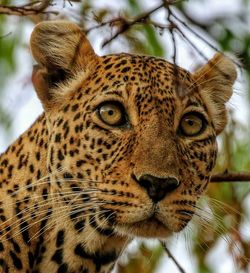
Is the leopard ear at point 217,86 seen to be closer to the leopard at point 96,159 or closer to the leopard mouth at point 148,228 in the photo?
the leopard at point 96,159

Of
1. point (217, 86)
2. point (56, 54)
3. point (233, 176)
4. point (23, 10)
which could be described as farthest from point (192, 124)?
point (23, 10)

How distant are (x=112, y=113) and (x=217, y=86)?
117 cm

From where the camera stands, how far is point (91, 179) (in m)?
5.52

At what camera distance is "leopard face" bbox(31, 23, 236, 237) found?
5.23m

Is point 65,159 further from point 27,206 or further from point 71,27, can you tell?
point 71,27

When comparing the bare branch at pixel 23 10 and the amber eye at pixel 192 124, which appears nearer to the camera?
the bare branch at pixel 23 10

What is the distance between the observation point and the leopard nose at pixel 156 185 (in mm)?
5070

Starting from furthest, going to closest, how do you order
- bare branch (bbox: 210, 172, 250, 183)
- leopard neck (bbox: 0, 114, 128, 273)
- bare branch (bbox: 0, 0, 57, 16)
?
bare branch (bbox: 210, 172, 250, 183) → leopard neck (bbox: 0, 114, 128, 273) → bare branch (bbox: 0, 0, 57, 16)

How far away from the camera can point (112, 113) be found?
19.1 feet

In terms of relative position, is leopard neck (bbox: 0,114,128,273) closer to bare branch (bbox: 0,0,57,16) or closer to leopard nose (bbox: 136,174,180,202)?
leopard nose (bbox: 136,174,180,202)

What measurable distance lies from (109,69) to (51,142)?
748mm

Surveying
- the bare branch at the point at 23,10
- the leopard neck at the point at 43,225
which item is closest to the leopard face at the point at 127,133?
the leopard neck at the point at 43,225

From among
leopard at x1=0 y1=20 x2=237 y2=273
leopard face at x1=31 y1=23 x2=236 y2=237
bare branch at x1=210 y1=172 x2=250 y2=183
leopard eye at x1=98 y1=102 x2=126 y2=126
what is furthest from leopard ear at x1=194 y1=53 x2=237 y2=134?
leopard eye at x1=98 y1=102 x2=126 y2=126

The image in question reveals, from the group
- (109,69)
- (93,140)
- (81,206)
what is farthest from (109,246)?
(109,69)
